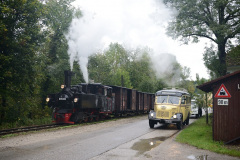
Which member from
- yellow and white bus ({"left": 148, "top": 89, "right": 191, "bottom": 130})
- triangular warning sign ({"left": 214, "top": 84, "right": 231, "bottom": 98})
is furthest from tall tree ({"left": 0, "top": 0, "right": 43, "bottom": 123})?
triangular warning sign ({"left": 214, "top": 84, "right": 231, "bottom": 98})

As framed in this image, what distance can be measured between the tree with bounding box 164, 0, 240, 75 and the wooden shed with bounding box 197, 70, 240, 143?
1037cm

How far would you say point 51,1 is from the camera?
32594 mm

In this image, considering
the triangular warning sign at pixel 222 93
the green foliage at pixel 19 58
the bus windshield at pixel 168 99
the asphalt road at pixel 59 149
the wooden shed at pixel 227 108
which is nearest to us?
the asphalt road at pixel 59 149

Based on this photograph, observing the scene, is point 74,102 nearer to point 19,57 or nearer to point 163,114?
point 19,57

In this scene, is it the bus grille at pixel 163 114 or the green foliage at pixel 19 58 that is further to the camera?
the green foliage at pixel 19 58

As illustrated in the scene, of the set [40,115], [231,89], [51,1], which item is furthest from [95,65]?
[231,89]

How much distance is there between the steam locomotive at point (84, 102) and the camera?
18.1 meters

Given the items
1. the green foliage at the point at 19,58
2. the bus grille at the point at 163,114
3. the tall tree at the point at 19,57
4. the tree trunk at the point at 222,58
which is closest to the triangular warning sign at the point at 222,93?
the bus grille at the point at 163,114

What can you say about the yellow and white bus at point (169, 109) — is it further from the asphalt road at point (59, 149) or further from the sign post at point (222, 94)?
the asphalt road at point (59, 149)

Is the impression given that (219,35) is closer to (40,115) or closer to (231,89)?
(231,89)

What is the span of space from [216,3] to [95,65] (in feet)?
71.7

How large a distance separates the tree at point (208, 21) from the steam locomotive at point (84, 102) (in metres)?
8.57

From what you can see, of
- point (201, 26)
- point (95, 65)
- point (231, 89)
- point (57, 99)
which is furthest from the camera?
point (95, 65)

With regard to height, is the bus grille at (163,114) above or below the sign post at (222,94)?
below
